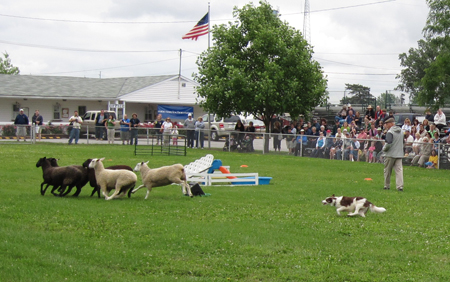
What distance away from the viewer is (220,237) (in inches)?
377

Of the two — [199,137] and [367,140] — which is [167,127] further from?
[367,140]

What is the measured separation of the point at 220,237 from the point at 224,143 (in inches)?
953

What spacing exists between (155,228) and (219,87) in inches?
975

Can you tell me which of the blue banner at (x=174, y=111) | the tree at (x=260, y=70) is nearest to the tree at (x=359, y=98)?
the tree at (x=260, y=70)

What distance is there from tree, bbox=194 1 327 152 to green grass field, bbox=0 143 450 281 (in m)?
18.1

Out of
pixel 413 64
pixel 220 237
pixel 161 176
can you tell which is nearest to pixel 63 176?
pixel 161 176

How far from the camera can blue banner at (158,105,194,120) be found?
59.1m

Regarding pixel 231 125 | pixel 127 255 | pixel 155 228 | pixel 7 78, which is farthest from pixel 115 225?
pixel 7 78

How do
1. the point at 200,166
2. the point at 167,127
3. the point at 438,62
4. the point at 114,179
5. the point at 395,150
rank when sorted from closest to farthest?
the point at 114,179 < the point at 395,150 < the point at 200,166 < the point at 438,62 < the point at 167,127

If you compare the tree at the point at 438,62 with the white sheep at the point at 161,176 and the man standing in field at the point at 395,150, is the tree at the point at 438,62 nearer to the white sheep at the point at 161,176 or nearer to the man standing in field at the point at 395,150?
the man standing in field at the point at 395,150

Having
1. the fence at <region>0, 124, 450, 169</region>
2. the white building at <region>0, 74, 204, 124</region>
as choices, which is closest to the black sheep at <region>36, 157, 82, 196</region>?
the fence at <region>0, 124, 450, 169</region>

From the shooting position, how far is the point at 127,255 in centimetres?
827

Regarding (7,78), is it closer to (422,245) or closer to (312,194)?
(312,194)

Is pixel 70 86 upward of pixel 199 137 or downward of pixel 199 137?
upward
